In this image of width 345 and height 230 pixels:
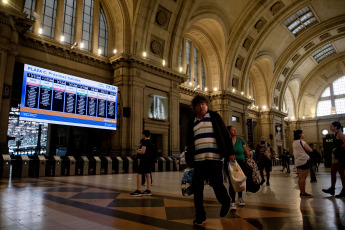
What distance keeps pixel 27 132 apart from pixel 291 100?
40855 mm

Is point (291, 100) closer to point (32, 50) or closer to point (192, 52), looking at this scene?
point (192, 52)

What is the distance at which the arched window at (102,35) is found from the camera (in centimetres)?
1773

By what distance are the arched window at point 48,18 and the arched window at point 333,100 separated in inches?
1687

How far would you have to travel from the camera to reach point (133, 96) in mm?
16672

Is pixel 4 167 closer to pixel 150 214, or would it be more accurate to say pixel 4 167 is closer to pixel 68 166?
pixel 68 166

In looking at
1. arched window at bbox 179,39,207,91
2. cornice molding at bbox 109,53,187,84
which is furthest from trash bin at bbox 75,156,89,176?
arched window at bbox 179,39,207,91

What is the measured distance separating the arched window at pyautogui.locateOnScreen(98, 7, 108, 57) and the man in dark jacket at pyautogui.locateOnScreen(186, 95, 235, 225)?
15876mm

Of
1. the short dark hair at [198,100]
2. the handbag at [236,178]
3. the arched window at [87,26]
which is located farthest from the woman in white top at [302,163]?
the arched window at [87,26]

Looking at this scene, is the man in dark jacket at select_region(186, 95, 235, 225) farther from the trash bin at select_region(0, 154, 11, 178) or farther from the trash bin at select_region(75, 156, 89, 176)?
the trash bin at select_region(75, 156, 89, 176)

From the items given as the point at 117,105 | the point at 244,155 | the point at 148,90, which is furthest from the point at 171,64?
the point at 244,155

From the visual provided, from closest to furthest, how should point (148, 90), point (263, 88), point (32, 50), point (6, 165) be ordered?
point (6, 165), point (32, 50), point (148, 90), point (263, 88)

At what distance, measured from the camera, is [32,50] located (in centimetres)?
1397

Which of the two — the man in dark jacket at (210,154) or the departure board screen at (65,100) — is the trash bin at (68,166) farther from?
the man in dark jacket at (210,154)

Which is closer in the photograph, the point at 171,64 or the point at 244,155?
the point at 244,155
